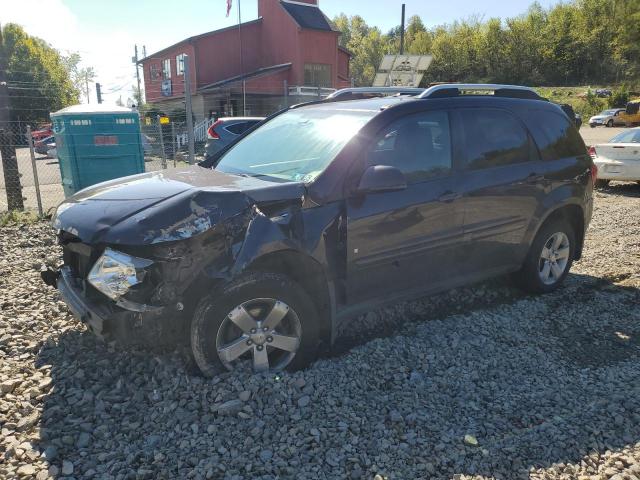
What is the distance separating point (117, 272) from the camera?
9.59ft

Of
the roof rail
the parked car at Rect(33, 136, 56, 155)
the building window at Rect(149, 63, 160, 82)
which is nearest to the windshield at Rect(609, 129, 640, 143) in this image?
the roof rail

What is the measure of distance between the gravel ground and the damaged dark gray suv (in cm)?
35

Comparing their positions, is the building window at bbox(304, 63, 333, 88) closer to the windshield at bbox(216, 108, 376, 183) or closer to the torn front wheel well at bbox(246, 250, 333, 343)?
the windshield at bbox(216, 108, 376, 183)

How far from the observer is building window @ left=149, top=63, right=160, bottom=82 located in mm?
35162

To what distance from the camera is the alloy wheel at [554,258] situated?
497cm

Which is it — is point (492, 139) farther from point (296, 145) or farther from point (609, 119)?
point (609, 119)

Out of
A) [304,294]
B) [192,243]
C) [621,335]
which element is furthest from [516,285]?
[192,243]

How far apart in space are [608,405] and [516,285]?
2037 millimetres

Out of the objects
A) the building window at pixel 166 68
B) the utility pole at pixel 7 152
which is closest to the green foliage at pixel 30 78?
the building window at pixel 166 68

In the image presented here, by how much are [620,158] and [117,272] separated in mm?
10989

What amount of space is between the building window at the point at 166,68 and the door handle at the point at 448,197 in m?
31.9

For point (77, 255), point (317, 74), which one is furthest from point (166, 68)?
point (77, 255)

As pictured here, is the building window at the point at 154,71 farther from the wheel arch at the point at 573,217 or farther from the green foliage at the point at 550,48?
the wheel arch at the point at 573,217

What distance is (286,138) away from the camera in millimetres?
4137
